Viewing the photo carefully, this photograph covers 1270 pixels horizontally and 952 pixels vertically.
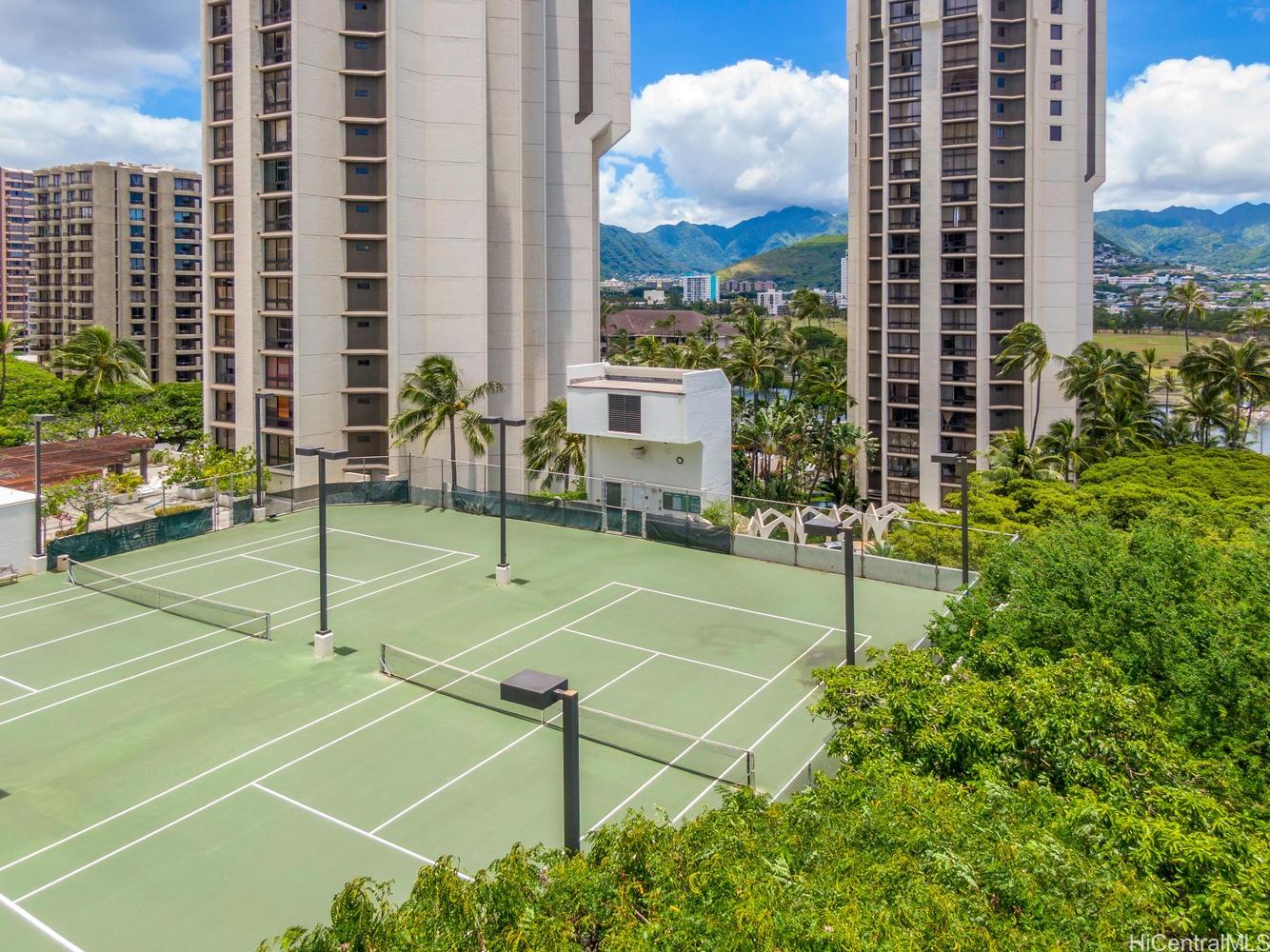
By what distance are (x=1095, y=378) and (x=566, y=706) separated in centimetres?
5805

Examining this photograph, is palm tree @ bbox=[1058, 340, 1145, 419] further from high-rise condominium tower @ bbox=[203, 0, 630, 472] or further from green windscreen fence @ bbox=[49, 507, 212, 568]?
green windscreen fence @ bbox=[49, 507, 212, 568]

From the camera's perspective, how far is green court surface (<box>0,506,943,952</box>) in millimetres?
15906

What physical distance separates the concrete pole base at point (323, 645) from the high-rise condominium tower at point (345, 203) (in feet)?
83.3

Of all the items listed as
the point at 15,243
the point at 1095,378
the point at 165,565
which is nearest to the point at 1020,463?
the point at 1095,378

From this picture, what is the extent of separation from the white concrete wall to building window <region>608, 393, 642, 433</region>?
2333 cm

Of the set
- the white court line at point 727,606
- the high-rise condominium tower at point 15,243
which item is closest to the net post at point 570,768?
the white court line at point 727,606

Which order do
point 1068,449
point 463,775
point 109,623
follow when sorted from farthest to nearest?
point 1068,449
point 109,623
point 463,775

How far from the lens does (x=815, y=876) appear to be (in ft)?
31.5

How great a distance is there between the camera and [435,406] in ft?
164

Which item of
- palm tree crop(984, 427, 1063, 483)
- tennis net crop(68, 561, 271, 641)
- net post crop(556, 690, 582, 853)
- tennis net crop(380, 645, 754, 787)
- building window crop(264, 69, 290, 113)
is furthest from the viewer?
building window crop(264, 69, 290, 113)

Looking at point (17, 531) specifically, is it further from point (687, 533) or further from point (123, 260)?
point (123, 260)

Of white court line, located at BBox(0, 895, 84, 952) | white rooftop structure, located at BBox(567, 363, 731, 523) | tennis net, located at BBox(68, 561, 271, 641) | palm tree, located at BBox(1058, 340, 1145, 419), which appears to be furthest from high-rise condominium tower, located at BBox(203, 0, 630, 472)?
palm tree, located at BBox(1058, 340, 1145, 419)

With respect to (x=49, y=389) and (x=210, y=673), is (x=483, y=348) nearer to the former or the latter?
(x=210, y=673)

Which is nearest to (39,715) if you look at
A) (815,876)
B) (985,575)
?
(815,876)
